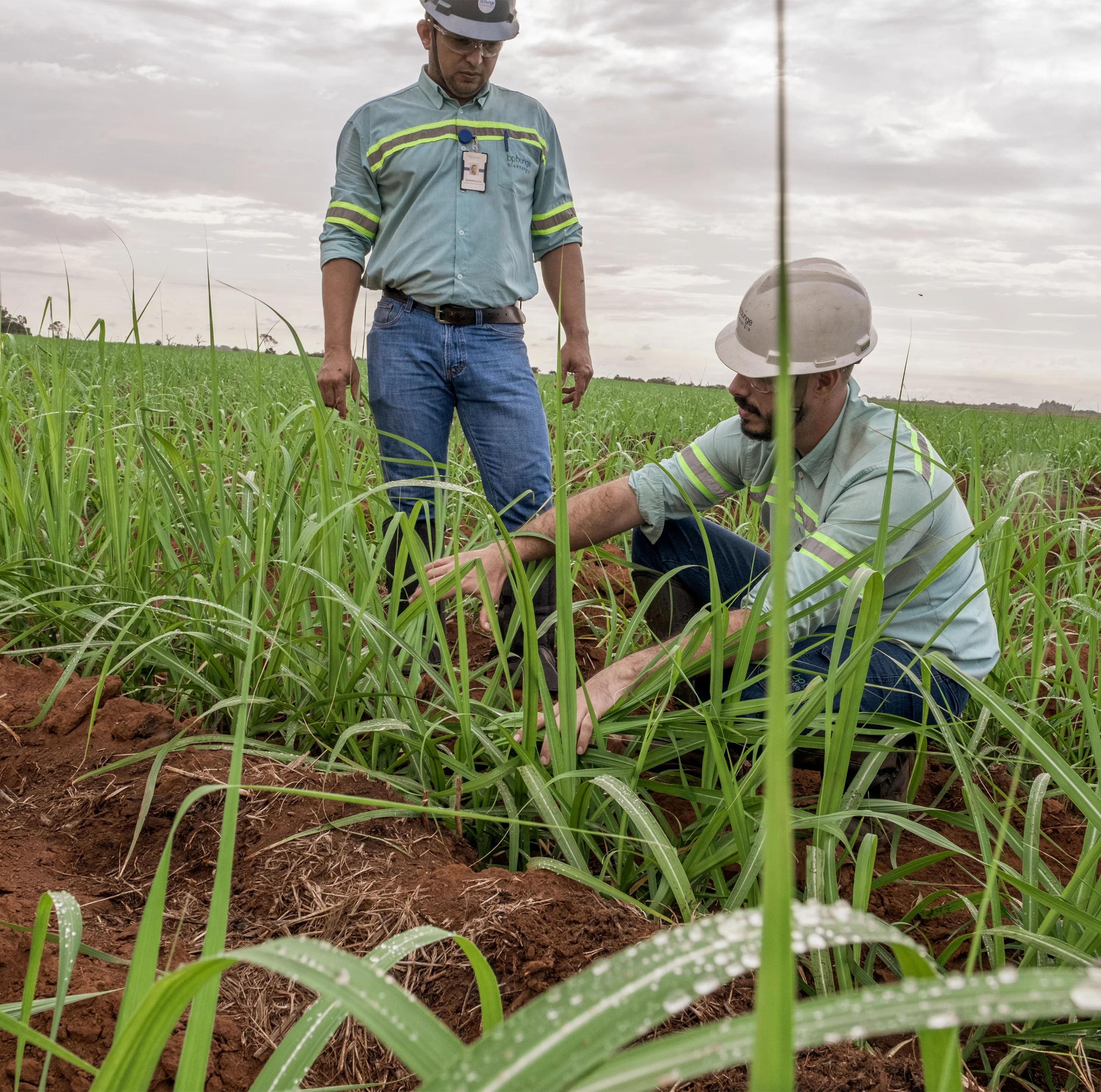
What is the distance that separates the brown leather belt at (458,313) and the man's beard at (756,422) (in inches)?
36.6

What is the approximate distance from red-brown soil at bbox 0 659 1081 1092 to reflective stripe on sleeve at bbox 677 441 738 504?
1.01m

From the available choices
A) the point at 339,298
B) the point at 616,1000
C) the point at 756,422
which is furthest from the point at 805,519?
the point at 616,1000

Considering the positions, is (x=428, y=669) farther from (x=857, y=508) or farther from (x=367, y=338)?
(x=367, y=338)

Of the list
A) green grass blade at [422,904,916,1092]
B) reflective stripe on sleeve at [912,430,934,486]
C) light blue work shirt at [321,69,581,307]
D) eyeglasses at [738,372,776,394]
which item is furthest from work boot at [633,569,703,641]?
green grass blade at [422,904,916,1092]

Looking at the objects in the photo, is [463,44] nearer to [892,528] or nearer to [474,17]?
[474,17]

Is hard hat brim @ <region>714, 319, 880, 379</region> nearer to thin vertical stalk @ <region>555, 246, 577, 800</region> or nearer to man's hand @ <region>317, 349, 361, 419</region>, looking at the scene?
thin vertical stalk @ <region>555, 246, 577, 800</region>

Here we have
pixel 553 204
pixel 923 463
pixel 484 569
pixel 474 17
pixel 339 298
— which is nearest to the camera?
pixel 484 569

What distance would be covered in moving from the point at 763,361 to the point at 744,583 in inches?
24.0

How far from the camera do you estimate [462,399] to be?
2715 millimetres

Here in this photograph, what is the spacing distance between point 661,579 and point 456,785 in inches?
18.4

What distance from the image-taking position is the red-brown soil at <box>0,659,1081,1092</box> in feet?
2.90

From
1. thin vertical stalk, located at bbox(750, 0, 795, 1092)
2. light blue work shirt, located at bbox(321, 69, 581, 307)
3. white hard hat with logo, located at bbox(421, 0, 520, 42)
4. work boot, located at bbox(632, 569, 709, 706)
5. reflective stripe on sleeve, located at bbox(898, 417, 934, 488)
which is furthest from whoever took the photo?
light blue work shirt, located at bbox(321, 69, 581, 307)

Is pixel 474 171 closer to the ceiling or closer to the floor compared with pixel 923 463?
closer to the ceiling

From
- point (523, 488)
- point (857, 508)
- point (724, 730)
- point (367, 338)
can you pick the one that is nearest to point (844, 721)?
point (724, 730)
